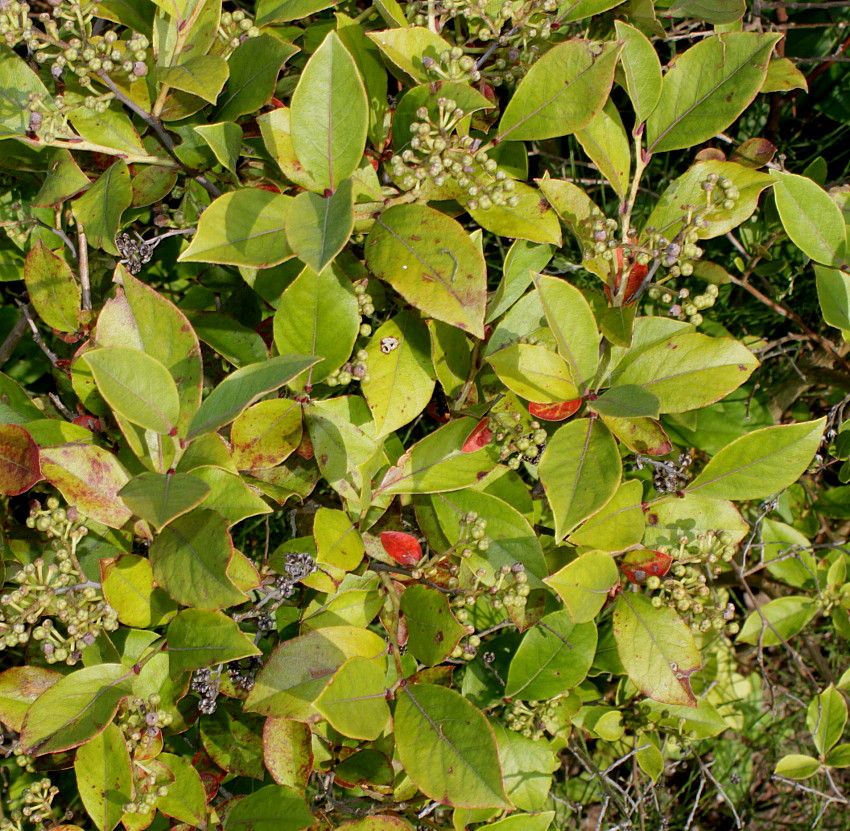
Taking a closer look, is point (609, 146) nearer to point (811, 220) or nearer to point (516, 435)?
point (811, 220)

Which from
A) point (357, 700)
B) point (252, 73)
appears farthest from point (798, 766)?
point (252, 73)

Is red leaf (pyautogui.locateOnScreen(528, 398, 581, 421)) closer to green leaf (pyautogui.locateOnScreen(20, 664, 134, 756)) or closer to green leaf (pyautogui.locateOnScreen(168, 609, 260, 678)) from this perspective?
green leaf (pyautogui.locateOnScreen(168, 609, 260, 678))

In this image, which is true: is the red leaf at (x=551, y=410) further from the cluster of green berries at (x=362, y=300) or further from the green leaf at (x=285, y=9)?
the green leaf at (x=285, y=9)

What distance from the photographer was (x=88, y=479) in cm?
138

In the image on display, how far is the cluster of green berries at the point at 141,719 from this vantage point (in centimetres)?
140

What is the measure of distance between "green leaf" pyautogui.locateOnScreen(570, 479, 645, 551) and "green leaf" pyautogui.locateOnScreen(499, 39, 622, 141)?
66 cm

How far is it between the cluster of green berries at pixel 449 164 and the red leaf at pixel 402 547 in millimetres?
627

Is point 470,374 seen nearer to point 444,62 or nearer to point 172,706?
point 444,62

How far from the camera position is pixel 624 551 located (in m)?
1.54

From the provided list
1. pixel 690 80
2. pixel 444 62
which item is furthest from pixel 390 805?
pixel 690 80

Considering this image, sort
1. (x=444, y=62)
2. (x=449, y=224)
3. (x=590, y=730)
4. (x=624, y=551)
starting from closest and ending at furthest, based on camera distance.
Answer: (x=449, y=224), (x=444, y=62), (x=624, y=551), (x=590, y=730)

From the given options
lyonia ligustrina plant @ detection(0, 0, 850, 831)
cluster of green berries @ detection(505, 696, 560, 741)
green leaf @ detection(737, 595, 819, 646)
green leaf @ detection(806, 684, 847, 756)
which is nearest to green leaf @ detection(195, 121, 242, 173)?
lyonia ligustrina plant @ detection(0, 0, 850, 831)

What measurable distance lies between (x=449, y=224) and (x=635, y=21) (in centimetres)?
71

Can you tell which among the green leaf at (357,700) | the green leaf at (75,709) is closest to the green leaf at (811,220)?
the green leaf at (357,700)
